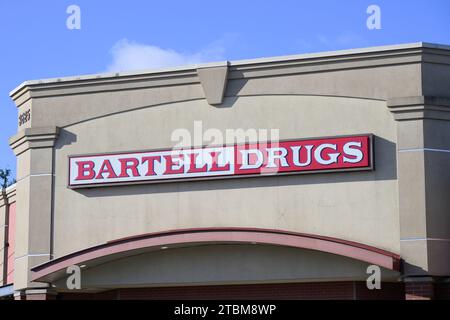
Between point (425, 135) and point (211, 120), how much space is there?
525 centimetres

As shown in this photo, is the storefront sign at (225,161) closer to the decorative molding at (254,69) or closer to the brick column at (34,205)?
the brick column at (34,205)

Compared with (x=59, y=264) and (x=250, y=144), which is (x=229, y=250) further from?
(x=59, y=264)

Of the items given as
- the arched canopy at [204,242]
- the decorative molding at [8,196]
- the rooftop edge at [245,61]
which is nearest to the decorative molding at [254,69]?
the rooftop edge at [245,61]

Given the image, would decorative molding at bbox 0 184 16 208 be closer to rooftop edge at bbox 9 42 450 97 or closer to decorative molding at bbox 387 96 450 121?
rooftop edge at bbox 9 42 450 97

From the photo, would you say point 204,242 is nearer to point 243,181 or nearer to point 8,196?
point 243,181

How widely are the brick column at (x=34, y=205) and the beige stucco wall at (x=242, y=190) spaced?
25 cm

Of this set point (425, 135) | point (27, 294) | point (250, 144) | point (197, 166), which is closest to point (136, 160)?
point (197, 166)

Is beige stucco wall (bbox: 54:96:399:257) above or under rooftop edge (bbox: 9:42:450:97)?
under

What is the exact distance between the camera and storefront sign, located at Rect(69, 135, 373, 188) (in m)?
20.2

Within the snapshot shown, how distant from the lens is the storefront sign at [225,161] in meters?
20.2

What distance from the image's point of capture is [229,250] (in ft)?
68.1

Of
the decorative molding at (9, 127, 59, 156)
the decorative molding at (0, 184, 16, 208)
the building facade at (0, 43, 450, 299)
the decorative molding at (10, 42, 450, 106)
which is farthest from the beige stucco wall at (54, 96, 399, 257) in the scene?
the decorative molding at (0, 184, 16, 208)

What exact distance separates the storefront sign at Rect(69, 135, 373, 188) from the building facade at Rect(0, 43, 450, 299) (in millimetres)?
34

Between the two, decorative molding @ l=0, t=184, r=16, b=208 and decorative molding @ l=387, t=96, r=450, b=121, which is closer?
decorative molding @ l=387, t=96, r=450, b=121
